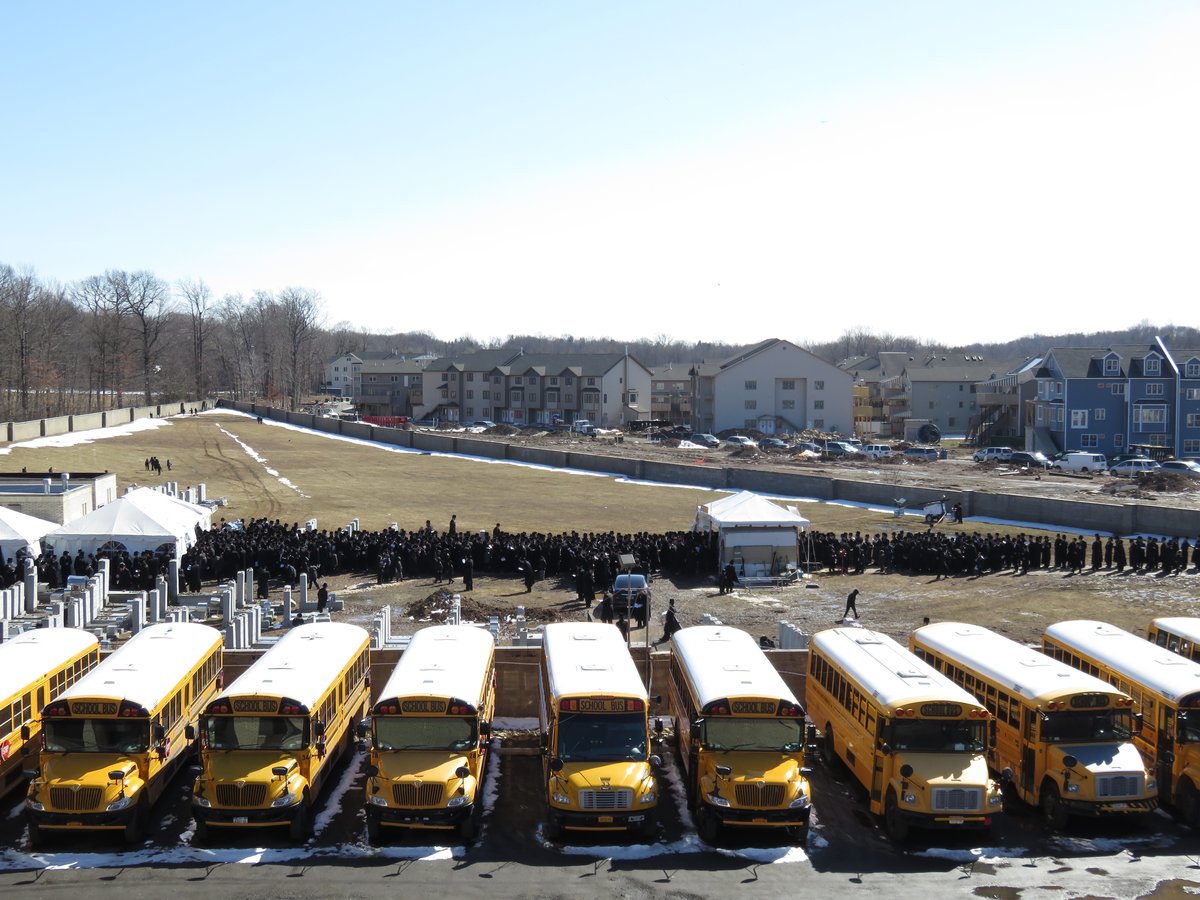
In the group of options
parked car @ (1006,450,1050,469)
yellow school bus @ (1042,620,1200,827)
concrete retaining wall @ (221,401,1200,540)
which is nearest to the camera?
yellow school bus @ (1042,620,1200,827)

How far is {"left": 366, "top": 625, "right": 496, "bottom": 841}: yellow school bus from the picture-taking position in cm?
1373

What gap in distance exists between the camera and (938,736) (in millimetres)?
14352

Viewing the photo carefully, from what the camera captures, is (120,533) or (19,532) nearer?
(19,532)

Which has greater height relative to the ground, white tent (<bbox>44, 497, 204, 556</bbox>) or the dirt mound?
white tent (<bbox>44, 497, 204, 556</bbox>)

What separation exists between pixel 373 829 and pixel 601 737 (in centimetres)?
317

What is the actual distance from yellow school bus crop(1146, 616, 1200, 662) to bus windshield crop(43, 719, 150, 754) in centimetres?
1645

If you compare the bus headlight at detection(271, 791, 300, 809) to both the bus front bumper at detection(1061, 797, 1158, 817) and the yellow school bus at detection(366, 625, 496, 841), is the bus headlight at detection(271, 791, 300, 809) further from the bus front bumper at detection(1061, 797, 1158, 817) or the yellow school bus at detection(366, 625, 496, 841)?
the bus front bumper at detection(1061, 797, 1158, 817)

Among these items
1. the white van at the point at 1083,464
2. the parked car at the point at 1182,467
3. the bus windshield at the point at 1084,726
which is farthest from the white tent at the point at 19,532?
the parked car at the point at 1182,467

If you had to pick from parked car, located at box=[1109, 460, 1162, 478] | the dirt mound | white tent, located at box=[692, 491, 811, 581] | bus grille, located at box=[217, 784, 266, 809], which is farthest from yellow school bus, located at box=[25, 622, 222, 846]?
parked car, located at box=[1109, 460, 1162, 478]

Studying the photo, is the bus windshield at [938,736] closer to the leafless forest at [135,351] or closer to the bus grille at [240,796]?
the bus grille at [240,796]

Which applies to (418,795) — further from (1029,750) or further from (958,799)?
(1029,750)

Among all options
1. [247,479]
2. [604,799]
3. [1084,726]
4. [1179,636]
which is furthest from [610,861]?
[247,479]

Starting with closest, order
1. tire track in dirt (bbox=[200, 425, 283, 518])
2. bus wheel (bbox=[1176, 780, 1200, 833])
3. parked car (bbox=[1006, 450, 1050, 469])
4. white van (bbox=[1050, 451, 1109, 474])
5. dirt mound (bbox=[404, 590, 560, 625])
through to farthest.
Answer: bus wheel (bbox=[1176, 780, 1200, 833])
dirt mound (bbox=[404, 590, 560, 625])
tire track in dirt (bbox=[200, 425, 283, 518])
white van (bbox=[1050, 451, 1109, 474])
parked car (bbox=[1006, 450, 1050, 469])

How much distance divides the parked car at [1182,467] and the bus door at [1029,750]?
171 feet
